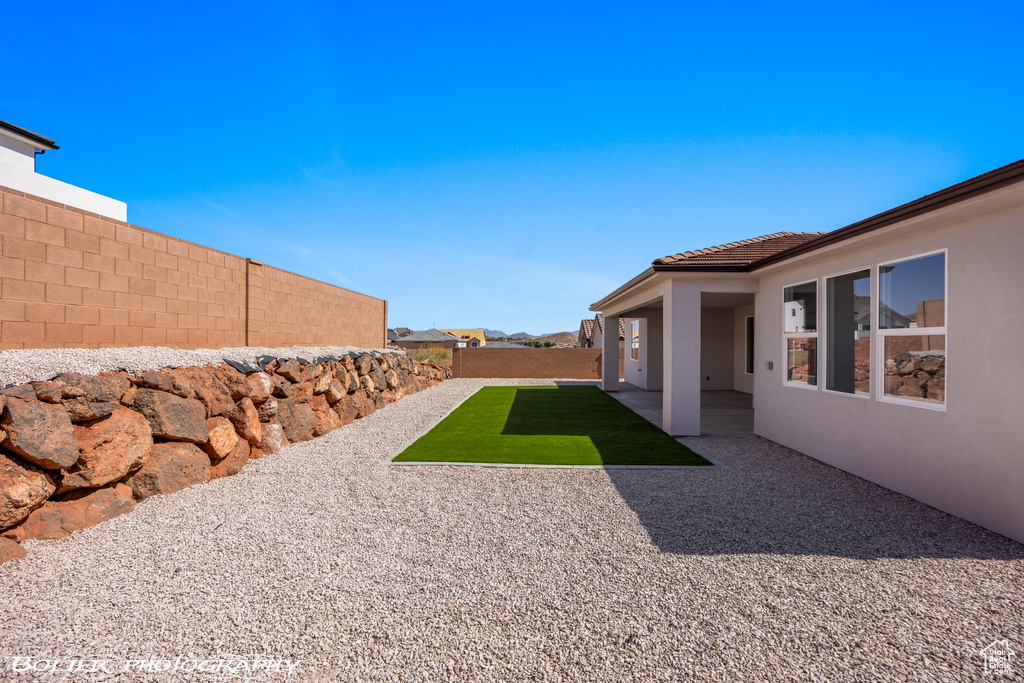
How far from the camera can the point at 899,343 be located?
518cm

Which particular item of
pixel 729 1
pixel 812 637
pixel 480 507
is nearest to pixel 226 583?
pixel 480 507

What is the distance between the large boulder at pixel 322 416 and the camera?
8.42 meters

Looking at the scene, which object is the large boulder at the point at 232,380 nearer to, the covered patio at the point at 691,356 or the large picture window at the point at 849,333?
the covered patio at the point at 691,356

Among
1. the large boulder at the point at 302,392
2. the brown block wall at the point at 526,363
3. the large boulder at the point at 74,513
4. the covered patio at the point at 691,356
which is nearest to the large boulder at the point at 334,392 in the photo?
the large boulder at the point at 302,392

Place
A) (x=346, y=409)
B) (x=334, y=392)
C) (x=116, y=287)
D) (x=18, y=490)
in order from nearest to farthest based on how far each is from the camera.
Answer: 1. (x=18, y=490)
2. (x=116, y=287)
3. (x=334, y=392)
4. (x=346, y=409)

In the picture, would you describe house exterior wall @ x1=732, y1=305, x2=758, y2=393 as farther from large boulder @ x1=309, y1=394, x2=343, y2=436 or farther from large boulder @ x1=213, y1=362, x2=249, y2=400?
large boulder @ x1=213, y1=362, x2=249, y2=400

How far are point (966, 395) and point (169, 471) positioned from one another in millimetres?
8376

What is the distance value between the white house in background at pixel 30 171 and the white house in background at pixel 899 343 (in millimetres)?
14133

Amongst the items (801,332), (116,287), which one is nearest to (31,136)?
(116,287)

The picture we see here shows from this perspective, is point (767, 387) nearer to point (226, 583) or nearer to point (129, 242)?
point (226, 583)

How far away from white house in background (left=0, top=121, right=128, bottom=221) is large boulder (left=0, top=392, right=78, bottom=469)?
29.6 ft

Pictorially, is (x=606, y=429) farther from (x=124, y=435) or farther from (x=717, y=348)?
(x=717, y=348)

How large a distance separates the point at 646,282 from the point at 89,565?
8.63 metres

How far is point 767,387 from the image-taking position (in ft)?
25.7
